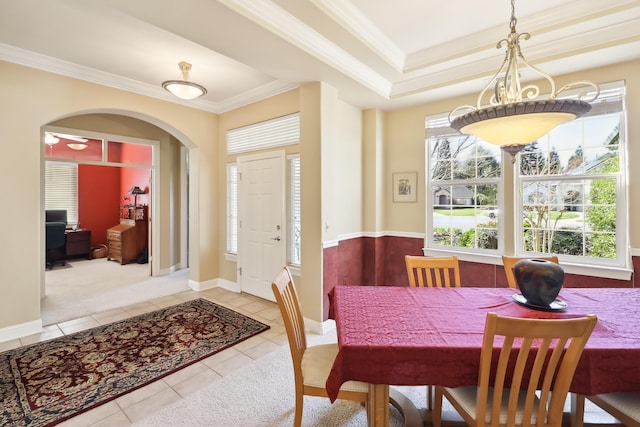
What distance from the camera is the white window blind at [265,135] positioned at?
370 cm

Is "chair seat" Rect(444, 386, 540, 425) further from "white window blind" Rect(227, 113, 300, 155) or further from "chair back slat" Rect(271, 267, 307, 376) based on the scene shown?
"white window blind" Rect(227, 113, 300, 155)

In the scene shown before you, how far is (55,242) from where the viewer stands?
5.79m

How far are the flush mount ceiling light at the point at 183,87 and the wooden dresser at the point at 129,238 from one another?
14.6 feet

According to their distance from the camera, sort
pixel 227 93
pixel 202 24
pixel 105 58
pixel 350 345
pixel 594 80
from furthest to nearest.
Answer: pixel 227 93
pixel 105 58
pixel 594 80
pixel 202 24
pixel 350 345

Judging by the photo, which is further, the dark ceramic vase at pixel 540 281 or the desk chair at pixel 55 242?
the desk chair at pixel 55 242

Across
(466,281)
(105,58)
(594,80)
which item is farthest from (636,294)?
(105,58)

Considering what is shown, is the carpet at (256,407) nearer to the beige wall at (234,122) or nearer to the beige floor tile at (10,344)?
the beige floor tile at (10,344)

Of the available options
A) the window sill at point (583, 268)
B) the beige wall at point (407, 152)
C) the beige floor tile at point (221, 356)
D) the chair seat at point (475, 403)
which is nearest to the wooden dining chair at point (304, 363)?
the chair seat at point (475, 403)

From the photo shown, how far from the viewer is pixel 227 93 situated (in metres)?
4.11

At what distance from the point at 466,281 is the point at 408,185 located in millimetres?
1400

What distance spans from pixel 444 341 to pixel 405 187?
2787 millimetres

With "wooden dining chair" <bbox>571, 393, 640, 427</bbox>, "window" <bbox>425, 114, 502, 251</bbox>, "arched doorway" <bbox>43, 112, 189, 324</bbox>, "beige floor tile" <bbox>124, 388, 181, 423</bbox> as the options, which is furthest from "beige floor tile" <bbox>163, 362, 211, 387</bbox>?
"window" <bbox>425, 114, 502, 251</bbox>

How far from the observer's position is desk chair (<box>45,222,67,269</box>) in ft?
18.7

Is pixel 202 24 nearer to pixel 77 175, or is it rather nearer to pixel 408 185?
pixel 408 185
